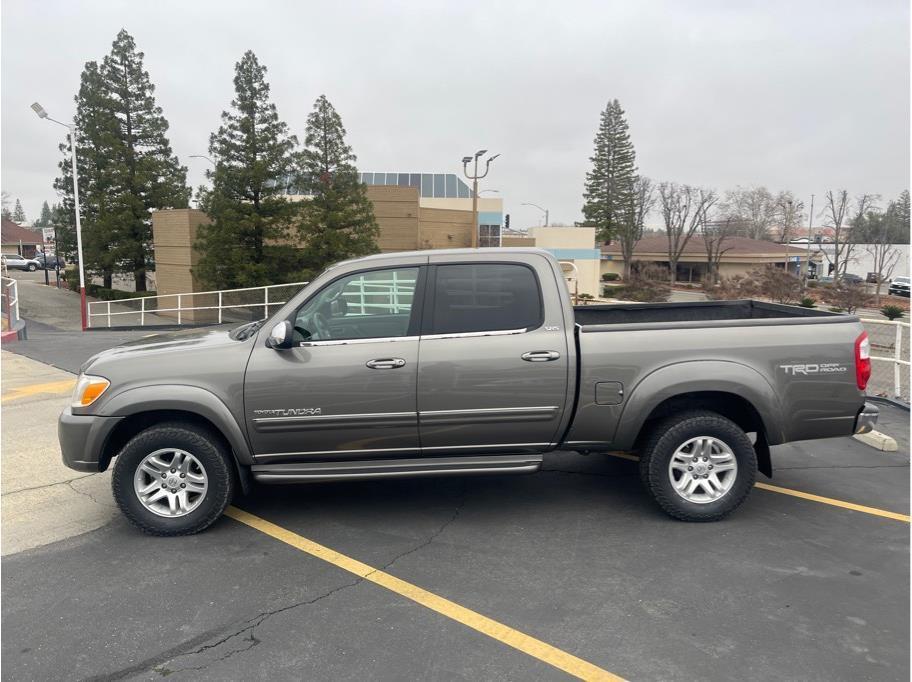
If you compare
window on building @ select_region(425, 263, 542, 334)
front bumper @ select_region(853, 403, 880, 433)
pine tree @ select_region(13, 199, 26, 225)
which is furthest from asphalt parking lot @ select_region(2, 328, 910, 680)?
pine tree @ select_region(13, 199, 26, 225)

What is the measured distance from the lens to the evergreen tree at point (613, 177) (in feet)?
218

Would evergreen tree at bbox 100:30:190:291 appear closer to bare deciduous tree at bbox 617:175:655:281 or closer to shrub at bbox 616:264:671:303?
shrub at bbox 616:264:671:303

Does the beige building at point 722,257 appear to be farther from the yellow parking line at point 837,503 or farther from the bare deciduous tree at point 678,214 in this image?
the yellow parking line at point 837,503

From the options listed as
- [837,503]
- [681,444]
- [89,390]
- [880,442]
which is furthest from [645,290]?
[89,390]

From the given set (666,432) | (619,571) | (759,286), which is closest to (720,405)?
(666,432)

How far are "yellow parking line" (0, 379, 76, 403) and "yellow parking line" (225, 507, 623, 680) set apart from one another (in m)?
5.82

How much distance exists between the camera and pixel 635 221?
2672 inches

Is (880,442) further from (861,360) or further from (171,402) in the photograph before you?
(171,402)

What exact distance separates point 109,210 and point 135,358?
118 ft

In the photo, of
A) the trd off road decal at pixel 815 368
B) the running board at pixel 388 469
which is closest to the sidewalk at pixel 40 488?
the running board at pixel 388 469

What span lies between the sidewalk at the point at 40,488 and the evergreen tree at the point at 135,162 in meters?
30.7

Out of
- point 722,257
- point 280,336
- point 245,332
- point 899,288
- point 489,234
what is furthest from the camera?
point 722,257

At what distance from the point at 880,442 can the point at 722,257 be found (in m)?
59.8

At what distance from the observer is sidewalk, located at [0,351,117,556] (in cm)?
466
